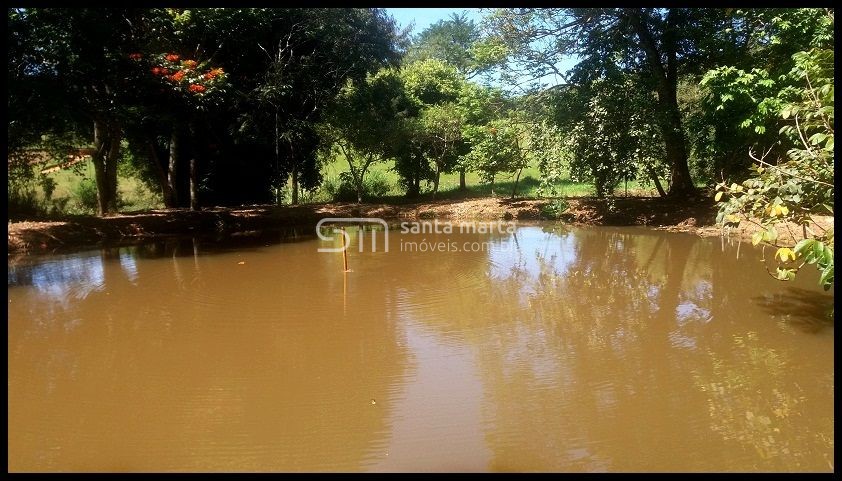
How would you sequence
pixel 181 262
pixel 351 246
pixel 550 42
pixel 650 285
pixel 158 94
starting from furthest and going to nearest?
pixel 550 42, pixel 158 94, pixel 351 246, pixel 181 262, pixel 650 285

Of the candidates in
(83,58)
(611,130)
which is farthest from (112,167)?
(611,130)

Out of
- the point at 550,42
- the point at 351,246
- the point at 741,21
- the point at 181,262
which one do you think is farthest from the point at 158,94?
the point at 741,21

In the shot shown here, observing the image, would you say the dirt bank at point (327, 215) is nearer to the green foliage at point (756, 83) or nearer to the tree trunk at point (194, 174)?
the tree trunk at point (194, 174)

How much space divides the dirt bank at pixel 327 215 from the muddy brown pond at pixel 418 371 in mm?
2514

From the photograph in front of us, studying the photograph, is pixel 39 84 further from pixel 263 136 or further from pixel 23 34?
pixel 263 136

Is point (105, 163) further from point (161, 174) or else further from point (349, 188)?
point (349, 188)

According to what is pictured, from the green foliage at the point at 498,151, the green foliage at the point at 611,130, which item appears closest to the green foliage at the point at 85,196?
the green foliage at the point at 498,151

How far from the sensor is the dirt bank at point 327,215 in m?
9.38

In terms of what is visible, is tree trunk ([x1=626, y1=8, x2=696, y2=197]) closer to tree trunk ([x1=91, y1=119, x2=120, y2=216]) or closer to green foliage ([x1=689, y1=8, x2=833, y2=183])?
green foliage ([x1=689, y1=8, x2=833, y2=183])

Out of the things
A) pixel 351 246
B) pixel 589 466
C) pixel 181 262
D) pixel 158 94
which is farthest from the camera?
pixel 158 94

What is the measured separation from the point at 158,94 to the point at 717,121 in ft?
37.7

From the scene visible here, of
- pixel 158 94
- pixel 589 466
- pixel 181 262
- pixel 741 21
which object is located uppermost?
pixel 741 21

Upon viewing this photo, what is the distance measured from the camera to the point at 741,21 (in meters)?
11.1

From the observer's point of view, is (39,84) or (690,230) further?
(690,230)
